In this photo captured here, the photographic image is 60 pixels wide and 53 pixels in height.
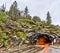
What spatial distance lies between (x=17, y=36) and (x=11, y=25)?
9536 mm

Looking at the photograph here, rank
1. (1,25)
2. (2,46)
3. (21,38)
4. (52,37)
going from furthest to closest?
(52,37), (1,25), (21,38), (2,46)

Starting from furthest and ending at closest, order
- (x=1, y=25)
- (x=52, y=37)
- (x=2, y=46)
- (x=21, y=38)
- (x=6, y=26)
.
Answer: (x=52, y=37) → (x=6, y=26) → (x=1, y=25) → (x=21, y=38) → (x=2, y=46)

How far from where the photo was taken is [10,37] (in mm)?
46469

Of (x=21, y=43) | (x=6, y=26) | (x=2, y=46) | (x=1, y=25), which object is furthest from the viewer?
(x=6, y=26)

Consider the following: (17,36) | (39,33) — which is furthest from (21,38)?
(39,33)

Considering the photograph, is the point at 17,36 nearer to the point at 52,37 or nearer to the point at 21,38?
the point at 21,38

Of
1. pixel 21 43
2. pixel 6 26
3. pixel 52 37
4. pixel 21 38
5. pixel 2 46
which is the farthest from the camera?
pixel 52 37

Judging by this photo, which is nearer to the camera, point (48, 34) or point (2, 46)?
point (2, 46)

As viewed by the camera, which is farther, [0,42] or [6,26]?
[6,26]

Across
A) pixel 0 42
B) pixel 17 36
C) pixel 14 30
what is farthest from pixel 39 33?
pixel 0 42

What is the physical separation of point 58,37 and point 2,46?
2922 cm

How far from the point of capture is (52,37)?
62844 millimetres

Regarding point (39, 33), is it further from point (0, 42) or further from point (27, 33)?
point (0, 42)

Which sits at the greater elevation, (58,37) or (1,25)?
(1,25)
